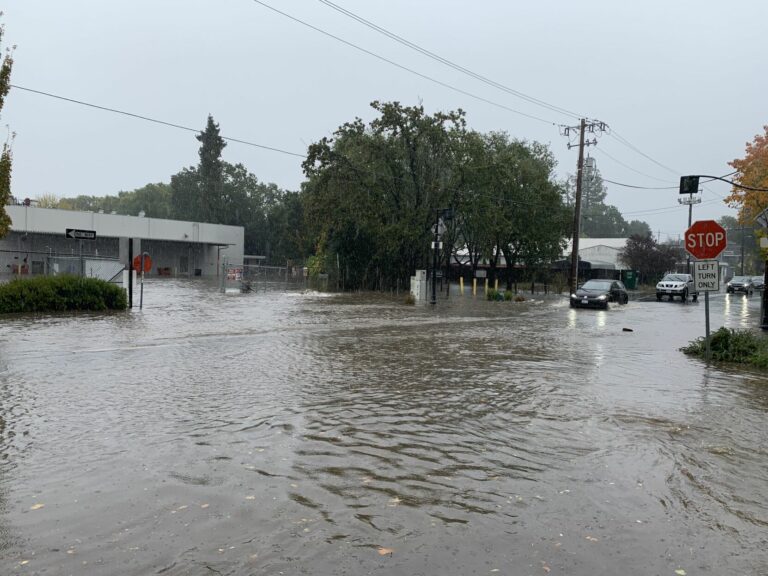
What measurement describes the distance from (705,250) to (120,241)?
191 feet

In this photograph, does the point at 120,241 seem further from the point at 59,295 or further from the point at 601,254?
the point at 601,254

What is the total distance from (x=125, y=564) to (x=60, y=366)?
7.94 meters

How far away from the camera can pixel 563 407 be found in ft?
26.8

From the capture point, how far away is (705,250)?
1256cm

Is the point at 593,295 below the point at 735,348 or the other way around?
the other way around

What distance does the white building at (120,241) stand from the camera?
5272cm

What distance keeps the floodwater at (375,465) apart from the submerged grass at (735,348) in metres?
1.06

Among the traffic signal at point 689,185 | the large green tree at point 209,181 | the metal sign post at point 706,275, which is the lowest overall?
the metal sign post at point 706,275

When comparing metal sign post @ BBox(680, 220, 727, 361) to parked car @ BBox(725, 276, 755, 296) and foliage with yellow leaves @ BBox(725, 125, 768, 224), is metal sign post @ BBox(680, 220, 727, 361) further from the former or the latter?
parked car @ BBox(725, 276, 755, 296)

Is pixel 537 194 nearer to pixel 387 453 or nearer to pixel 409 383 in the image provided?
pixel 409 383

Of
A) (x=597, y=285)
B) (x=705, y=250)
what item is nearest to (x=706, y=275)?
(x=705, y=250)

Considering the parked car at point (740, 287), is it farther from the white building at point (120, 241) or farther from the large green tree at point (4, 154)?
the large green tree at point (4, 154)

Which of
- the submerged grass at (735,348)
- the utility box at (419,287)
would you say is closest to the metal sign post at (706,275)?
the submerged grass at (735,348)

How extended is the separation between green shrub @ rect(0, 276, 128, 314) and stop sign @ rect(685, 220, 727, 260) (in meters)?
17.7
